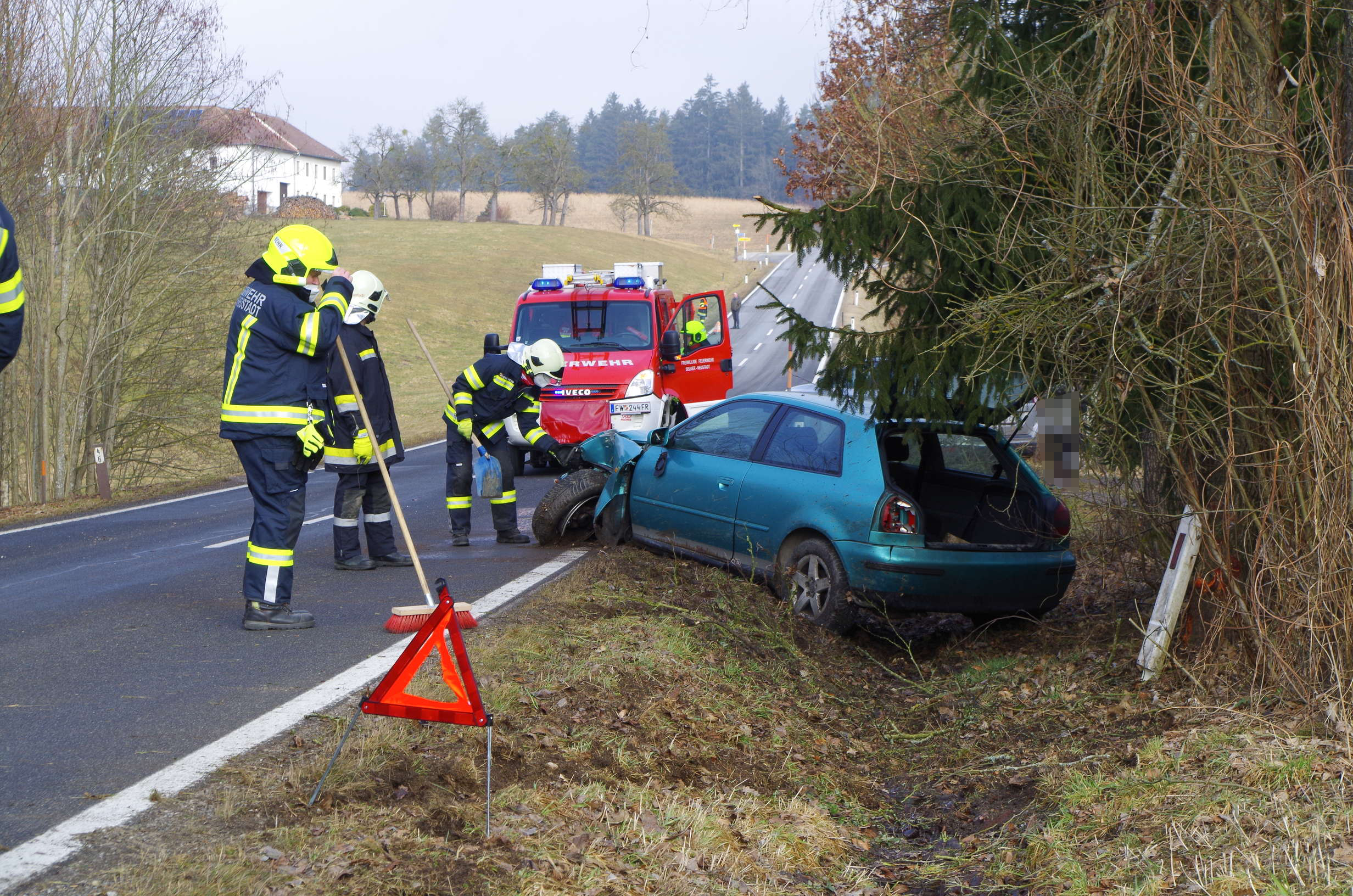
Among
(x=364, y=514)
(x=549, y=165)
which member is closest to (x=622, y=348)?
(x=364, y=514)

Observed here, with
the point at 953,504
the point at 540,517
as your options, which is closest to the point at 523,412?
the point at 540,517

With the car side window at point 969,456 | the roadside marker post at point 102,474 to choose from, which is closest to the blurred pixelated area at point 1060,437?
the car side window at point 969,456

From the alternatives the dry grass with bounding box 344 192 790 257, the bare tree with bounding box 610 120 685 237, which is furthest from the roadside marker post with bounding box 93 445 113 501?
the dry grass with bounding box 344 192 790 257

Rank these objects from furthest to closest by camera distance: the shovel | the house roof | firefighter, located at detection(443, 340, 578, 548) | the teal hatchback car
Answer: the house roof, firefighter, located at detection(443, 340, 578, 548), the shovel, the teal hatchback car

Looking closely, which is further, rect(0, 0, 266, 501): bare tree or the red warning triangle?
rect(0, 0, 266, 501): bare tree

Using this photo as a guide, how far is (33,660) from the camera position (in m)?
6.20

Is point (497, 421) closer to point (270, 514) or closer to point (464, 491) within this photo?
point (464, 491)

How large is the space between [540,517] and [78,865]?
20.7 feet

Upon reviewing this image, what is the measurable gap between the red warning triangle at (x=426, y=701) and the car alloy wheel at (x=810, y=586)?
340cm

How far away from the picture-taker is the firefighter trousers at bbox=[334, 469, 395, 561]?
8.72 m

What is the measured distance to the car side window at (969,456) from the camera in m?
7.63

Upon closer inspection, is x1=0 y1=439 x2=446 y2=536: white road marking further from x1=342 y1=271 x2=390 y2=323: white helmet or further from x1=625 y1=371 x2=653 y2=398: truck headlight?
x1=342 y1=271 x2=390 y2=323: white helmet

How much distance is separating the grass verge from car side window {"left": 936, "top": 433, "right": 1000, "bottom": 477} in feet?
4.65

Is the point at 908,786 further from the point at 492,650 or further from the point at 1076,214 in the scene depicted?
the point at 1076,214
